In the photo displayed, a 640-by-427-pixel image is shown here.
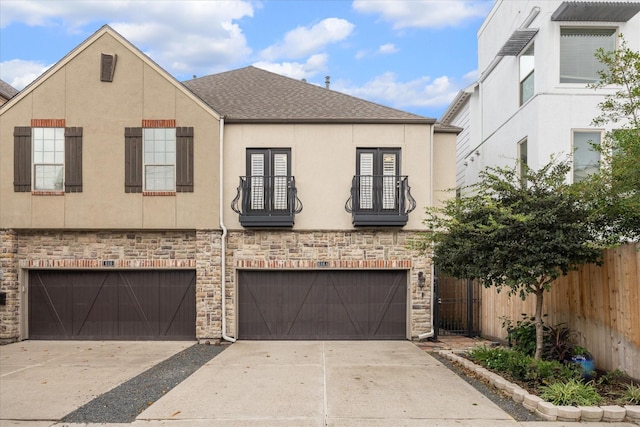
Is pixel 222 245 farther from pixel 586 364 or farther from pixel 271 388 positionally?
pixel 586 364

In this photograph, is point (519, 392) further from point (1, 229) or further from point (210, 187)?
point (1, 229)

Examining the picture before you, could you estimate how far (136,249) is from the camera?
12.1 meters

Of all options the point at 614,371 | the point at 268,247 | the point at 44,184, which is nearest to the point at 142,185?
the point at 44,184

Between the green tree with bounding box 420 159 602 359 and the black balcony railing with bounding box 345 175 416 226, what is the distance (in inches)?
148

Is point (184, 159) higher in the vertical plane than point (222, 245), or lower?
higher

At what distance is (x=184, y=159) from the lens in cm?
1184

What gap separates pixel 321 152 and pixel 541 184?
226 inches

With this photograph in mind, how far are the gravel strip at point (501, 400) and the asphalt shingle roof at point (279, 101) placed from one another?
654 centimetres

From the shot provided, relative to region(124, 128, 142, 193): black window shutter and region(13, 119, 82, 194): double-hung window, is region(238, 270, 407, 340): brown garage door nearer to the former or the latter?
region(124, 128, 142, 193): black window shutter

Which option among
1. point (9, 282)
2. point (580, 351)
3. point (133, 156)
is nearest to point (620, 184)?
point (580, 351)

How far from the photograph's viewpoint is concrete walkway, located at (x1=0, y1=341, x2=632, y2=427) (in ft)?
19.5

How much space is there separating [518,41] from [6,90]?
52.7 feet

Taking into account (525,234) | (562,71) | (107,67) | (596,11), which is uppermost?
(596,11)

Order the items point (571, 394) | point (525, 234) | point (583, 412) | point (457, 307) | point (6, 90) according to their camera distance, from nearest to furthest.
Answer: point (583, 412)
point (571, 394)
point (525, 234)
point (457, 307)
point (6, 90)
